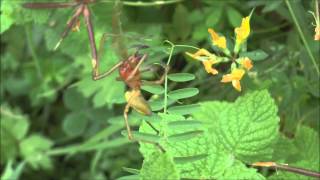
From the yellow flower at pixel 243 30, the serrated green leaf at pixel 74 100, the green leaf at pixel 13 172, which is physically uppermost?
the yellow flower at pixel 243 30

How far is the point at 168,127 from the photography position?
103cm

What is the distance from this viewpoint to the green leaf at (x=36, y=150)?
2.13 m

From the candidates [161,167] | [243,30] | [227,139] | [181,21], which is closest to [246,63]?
[243,30]

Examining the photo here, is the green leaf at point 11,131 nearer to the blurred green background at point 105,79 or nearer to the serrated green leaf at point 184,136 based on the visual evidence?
the blurred green background at point 105,79

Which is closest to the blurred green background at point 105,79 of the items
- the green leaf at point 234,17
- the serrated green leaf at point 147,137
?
the green leaf at point 234,17

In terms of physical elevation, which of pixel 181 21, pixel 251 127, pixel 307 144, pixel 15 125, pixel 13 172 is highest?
pixel 181 21

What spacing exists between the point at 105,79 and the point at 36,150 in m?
0.48

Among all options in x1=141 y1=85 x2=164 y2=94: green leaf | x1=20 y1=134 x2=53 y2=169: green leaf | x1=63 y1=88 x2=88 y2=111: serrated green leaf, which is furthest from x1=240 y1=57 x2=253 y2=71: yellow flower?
x1=20 y1=134 x2=53 y2=169: green leaf

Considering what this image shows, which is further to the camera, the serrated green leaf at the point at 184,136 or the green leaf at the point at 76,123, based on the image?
the green leaf at the point at 76,123

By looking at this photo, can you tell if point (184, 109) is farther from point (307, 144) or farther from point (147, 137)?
point (307, 144)

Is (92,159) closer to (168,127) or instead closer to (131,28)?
(131,28)

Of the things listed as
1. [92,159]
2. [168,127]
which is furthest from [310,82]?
[92,159]

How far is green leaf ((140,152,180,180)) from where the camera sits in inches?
34.8

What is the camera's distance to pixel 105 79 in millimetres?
1834
